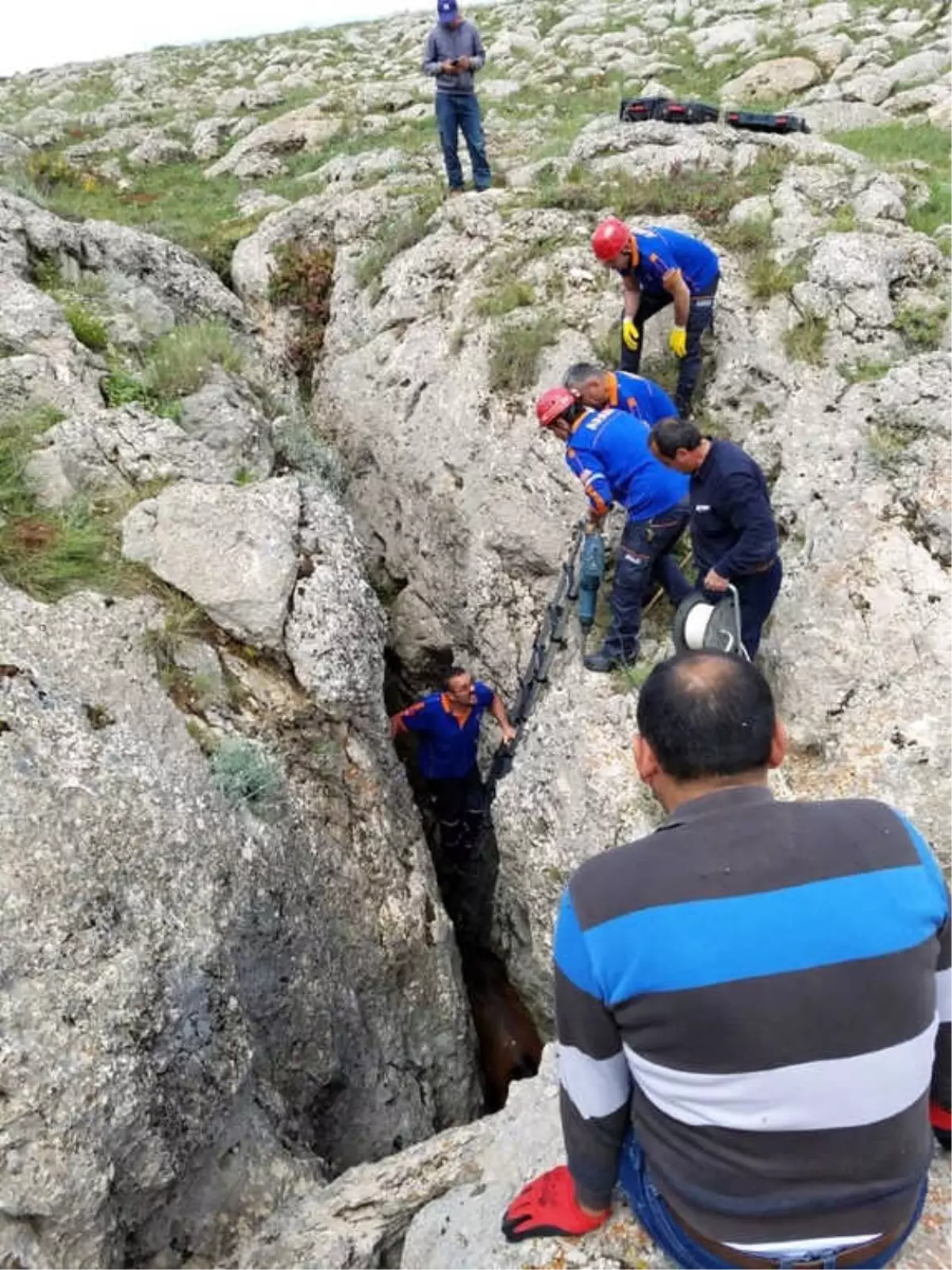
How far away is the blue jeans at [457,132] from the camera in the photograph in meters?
13.3

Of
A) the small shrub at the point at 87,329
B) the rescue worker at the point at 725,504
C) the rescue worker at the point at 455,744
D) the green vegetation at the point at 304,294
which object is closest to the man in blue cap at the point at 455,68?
the green vegetation at the point at 304,294

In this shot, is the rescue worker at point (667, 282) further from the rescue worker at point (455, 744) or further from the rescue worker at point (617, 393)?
the rescue worker at point (455, 744)

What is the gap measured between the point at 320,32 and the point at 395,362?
1657 inches

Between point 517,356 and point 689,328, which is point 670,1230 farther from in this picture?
point 517,356

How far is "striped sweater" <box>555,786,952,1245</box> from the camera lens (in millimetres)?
2420

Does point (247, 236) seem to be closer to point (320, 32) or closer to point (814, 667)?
point (814, 667)

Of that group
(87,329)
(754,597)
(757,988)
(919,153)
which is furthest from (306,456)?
(919,153)

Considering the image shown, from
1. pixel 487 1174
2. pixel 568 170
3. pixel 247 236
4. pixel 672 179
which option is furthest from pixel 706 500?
pixel 247 236

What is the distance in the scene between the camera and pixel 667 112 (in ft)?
53.2

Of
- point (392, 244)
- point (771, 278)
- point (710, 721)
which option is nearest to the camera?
point (710, 721)

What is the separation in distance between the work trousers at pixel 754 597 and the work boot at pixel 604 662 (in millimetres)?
1226

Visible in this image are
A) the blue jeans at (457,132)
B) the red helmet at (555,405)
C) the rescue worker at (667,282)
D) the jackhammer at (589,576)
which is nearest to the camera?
the red helmet at (555,405)

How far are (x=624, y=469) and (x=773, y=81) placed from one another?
75.5 ft

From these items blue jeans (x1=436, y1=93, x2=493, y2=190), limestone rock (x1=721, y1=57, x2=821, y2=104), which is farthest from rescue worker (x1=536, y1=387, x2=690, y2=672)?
limestone rock (x1=721, y1=57, x2=821, y2=104)
